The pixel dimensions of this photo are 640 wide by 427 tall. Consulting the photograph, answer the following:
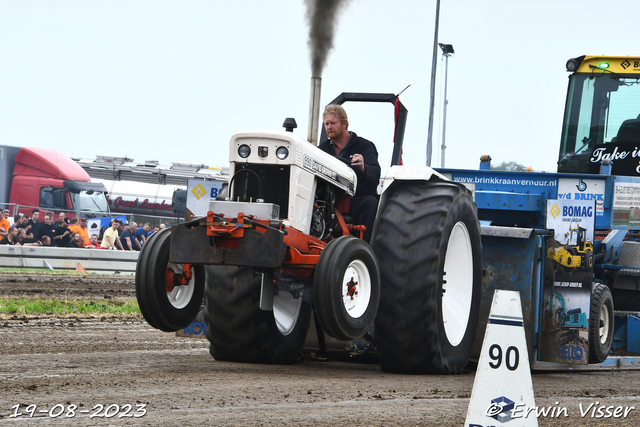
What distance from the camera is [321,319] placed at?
508 centimetres

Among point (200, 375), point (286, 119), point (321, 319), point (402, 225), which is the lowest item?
point (200, 375)

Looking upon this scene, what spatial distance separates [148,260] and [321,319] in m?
1.20

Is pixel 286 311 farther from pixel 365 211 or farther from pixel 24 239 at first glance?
pixel 24 239

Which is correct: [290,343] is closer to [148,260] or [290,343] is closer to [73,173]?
[148,260]

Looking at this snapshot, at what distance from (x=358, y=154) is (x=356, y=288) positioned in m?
1.40

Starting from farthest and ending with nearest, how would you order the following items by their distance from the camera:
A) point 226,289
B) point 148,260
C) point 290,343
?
1. point 290,343
2. point 226,289
3. point 148,260

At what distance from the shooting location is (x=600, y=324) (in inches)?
297

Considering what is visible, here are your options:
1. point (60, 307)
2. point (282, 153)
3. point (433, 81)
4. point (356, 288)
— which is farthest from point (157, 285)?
point (433, 81)

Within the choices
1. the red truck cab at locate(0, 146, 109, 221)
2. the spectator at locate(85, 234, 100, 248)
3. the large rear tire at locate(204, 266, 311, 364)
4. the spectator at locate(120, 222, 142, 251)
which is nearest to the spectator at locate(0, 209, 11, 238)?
the spectator at locate(85, 234, 100, 248)

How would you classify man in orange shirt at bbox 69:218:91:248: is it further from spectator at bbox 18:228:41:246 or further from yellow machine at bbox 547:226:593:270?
yellow machine at bbox 547:226:593:270

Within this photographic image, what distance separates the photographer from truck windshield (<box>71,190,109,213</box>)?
2755 cm

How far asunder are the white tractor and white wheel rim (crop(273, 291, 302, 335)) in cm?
7

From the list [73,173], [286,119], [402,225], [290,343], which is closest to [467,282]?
[402,225]

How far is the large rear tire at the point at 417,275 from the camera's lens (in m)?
5.57
